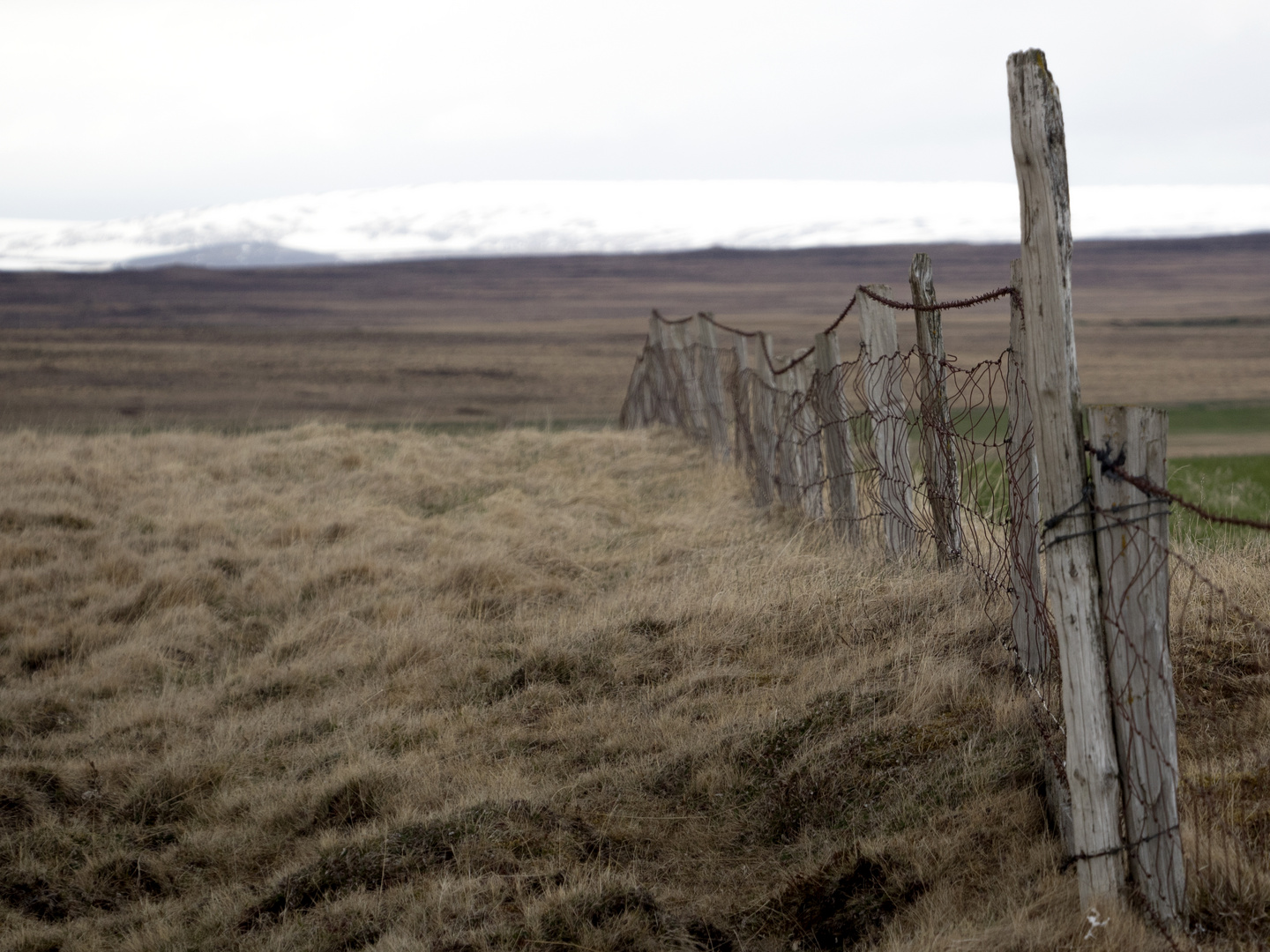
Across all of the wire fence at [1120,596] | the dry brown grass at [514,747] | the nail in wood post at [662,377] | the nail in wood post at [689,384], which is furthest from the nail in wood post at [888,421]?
the nail in wood post at [662,377]

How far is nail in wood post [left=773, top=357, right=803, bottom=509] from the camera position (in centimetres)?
753

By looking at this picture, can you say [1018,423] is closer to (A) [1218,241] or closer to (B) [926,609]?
(B) [926,609]

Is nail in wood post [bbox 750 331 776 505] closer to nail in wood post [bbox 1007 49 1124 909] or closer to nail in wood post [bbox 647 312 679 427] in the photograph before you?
nail in wood post [bbox 647 312 679 427]

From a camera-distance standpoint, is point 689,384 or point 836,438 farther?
point 689,384

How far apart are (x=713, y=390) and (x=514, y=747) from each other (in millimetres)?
6449

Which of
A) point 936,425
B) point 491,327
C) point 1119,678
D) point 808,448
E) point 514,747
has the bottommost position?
point 514,747

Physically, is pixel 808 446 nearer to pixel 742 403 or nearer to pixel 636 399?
pixel 742 403

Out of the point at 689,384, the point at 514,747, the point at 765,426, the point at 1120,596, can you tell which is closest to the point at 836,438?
the point at 765,426

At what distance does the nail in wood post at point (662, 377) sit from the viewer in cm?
1259

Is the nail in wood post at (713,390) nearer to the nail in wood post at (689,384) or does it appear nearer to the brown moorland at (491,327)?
the nail in wood post at (689,384)

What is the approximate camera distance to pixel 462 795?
407 cm

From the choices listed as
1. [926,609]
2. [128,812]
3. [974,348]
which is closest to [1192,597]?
[926,609]

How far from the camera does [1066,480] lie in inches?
104

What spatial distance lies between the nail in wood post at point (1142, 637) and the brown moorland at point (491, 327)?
17450mm
